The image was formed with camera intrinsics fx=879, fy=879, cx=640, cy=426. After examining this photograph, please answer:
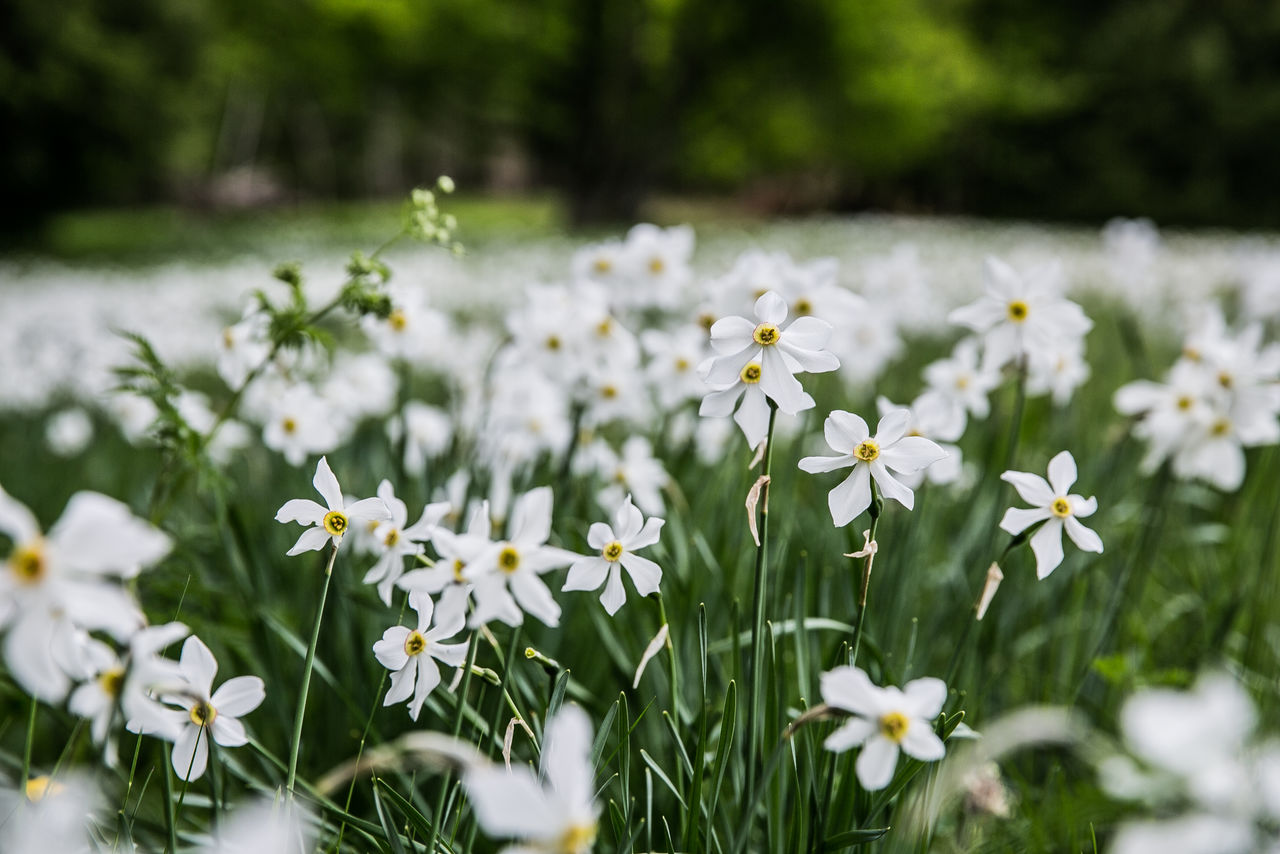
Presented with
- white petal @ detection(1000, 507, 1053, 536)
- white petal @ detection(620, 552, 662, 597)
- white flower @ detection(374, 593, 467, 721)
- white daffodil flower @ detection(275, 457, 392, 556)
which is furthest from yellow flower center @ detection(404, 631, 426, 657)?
white petal @ detection(1000, 507, 1053, 536)

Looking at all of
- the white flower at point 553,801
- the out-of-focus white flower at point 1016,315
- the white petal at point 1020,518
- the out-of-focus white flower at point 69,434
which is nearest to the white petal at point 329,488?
the white flower at point 553,801

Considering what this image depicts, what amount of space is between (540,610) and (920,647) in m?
1.20

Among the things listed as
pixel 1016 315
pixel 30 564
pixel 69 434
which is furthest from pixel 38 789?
pixel 69 434

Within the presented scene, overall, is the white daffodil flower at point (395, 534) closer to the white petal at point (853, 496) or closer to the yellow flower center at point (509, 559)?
the yellow flower center at point (509, 559)

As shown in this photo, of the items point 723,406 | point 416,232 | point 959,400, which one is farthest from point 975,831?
point 416,232

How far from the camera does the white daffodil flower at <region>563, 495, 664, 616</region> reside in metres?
0.99

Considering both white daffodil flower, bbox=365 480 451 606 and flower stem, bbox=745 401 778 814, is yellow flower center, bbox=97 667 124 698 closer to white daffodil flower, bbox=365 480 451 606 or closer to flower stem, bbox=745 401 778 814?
white daffodil flower, bbox=365 480 451 606

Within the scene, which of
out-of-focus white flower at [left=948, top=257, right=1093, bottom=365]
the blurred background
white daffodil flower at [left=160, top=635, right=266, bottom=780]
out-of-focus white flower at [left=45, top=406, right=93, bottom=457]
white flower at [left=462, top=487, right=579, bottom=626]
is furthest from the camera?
the blurred background

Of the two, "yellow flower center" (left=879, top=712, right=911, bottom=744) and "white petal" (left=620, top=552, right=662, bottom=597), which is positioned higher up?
"white petal" (left=620, top=552, right=662, bottom=597)

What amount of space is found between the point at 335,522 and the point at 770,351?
1.80ft

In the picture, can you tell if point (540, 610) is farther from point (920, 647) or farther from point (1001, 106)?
point (1001, 106)

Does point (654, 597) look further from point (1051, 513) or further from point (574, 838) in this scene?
point (574, 838)

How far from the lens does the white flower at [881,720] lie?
0.76 meters

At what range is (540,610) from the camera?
84 cm
